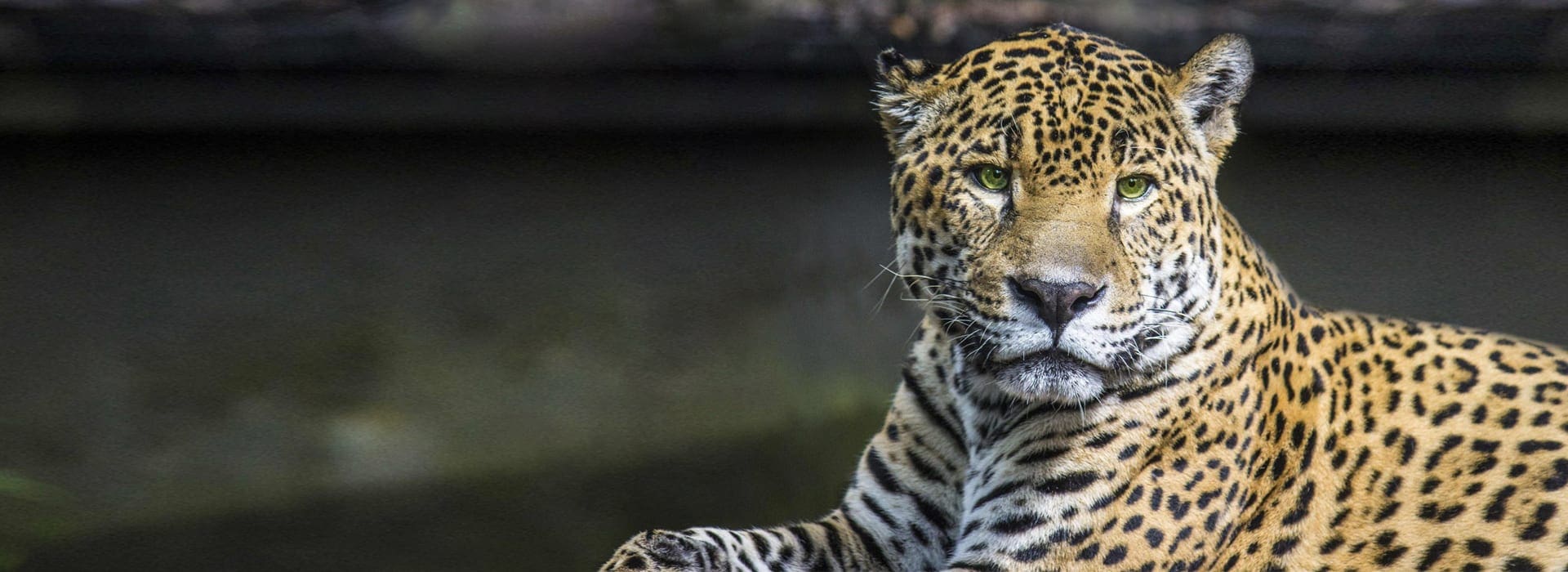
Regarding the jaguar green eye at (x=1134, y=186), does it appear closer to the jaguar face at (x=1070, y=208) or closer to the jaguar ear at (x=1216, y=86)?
the jaguar face at (x=1070, y=208)

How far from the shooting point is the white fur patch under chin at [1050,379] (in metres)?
4.34

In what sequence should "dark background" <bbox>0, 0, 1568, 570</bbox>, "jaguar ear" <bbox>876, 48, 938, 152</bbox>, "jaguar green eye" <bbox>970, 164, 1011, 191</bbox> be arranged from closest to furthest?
"jaguar green eye" <bbox>970, 164, 1011, 191</bbox> → "jaguar ear" <bbox>876, 48, 938, 152</bbox> → "dark background" <bbox>0, 0, 1568, 570</bbox>

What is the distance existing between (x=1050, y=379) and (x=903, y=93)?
1.07 metres

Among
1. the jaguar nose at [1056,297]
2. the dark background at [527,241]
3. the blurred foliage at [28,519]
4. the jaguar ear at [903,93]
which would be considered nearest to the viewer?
the jaguar nose at [1056,297]

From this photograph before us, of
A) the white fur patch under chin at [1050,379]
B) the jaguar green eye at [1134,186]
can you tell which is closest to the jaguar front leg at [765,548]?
the white fur patch under chin at [1050,379]

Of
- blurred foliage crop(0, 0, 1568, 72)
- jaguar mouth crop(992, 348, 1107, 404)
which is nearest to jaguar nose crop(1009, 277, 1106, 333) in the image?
jaguar mouth crop(992, 348, 1107, 404)

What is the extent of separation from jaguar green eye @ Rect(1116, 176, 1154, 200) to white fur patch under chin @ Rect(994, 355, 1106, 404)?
1.72 feet

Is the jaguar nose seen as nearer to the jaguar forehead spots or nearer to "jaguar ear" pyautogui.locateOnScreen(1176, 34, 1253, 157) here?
the jaguar forehead spots

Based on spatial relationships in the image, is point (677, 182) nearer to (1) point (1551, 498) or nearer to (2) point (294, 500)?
(2) point (294, 500)

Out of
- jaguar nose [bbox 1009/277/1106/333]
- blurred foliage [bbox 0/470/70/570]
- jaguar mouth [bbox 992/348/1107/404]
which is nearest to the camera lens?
jaguar nose [bbox 1009/277/1106/333]

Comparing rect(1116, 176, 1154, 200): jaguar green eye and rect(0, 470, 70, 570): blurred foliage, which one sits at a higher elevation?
rect(1116, 176, 1154, 200): jaguar green eye

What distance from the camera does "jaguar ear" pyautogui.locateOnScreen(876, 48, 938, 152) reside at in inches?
187

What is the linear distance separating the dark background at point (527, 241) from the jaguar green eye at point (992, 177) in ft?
7.42

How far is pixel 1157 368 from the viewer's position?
15.0 ft
